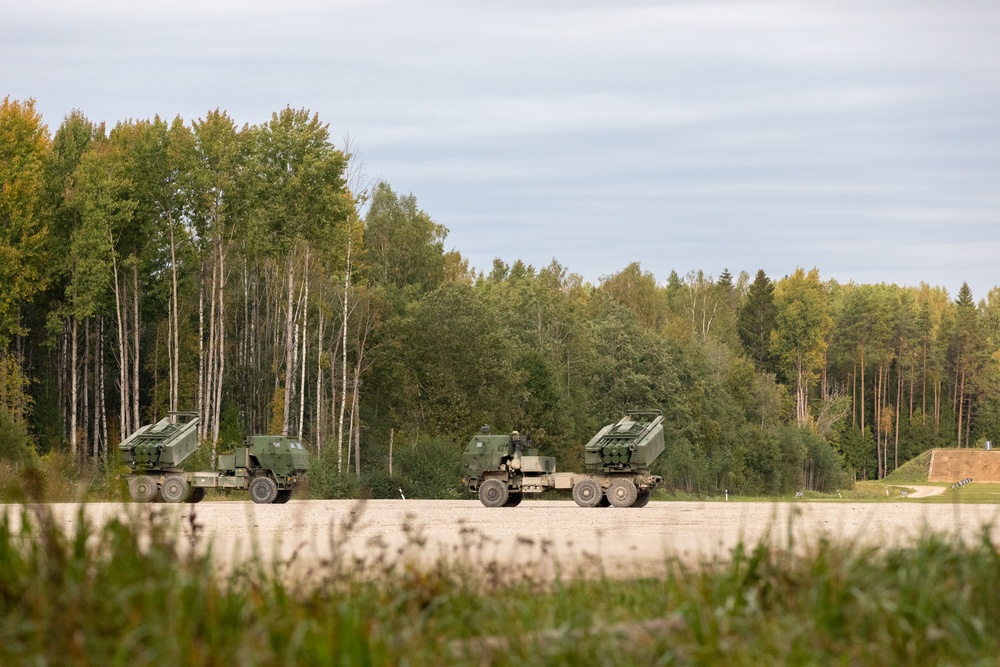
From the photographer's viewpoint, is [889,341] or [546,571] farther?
[889,341]

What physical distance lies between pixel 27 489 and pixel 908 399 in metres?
132

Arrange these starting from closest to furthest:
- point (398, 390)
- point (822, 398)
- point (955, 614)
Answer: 1. point (955, 614)
2. point (398, 390)
3. point (822, 398)

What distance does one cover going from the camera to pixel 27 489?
847 cm

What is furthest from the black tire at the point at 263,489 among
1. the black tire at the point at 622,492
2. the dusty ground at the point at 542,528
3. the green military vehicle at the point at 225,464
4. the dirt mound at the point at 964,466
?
the dirt mound at the point at 964,466

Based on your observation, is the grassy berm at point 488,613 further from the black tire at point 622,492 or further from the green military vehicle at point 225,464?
the green military vehicle at point 225,464

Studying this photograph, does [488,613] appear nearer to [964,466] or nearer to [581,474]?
[581,474]

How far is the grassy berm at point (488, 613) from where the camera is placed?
664 centimetres

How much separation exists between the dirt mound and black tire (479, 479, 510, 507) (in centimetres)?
6914

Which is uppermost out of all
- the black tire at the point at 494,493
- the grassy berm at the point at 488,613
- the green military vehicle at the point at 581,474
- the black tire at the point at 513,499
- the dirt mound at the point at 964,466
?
the grassy berm at the point at 488,613

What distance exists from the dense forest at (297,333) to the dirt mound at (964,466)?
11781 mm

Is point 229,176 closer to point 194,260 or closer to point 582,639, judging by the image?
point 194,260

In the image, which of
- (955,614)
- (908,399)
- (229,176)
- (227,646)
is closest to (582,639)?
(227,646)

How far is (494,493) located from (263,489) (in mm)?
6298

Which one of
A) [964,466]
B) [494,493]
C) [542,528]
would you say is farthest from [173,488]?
[964,466]
